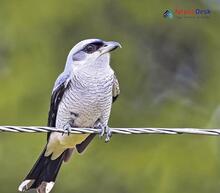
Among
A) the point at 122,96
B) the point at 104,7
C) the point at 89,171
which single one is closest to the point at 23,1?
the point at 104,7

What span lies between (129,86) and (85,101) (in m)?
3.62

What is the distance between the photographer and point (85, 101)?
228 inches

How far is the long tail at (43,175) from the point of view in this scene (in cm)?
608

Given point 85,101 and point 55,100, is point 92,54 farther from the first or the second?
point 55,100

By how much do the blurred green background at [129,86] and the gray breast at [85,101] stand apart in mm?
2591

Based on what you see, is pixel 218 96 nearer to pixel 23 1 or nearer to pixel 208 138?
pixel 208 138

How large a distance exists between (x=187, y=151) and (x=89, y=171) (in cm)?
104

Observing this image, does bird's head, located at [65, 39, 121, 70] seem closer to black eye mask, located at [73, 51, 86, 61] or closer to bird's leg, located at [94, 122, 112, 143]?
black eye mask, located at [73, 51, 86, 61]
